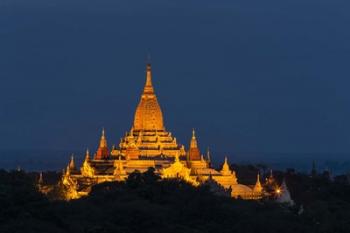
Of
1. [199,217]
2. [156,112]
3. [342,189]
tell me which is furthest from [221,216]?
[156,112]

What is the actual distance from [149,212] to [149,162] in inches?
1218

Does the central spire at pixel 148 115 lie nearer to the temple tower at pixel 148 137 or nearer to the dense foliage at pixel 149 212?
the temple tower at pixel 148 137

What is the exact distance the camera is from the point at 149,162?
8256 cm

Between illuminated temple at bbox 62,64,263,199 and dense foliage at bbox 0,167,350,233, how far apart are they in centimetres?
1340

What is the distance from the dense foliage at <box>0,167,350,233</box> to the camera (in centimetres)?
4900

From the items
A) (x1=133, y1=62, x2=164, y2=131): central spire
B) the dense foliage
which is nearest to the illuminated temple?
(x1=133, y1=62, x2=164, y2=131): central spire

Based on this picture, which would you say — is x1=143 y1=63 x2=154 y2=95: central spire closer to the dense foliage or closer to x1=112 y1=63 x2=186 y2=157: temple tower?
x1=112 y1=63 x2=186 y2=157: temple tower

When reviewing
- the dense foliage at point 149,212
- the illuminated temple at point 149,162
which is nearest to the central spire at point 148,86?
the illuminated temple at point 149,162

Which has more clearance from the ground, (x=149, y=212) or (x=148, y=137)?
(x=148, y=137)

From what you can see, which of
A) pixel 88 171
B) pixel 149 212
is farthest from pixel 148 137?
pixel 149 212

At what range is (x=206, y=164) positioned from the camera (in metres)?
85.2

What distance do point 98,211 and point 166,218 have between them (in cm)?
227

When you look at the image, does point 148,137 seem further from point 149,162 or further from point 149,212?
point 149,212

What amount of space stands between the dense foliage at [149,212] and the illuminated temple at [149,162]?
43.9 ft
